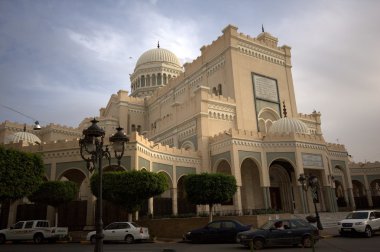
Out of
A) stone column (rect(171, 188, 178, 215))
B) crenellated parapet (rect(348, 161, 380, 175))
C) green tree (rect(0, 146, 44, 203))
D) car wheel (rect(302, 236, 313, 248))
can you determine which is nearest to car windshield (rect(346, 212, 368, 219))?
car wheel (rect(302, 236, 313, 248))

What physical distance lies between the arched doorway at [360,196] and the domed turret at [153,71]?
31.9 metres

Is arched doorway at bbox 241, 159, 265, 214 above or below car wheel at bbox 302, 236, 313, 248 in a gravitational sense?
above

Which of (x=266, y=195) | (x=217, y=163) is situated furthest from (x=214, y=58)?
(x=266, y=195)

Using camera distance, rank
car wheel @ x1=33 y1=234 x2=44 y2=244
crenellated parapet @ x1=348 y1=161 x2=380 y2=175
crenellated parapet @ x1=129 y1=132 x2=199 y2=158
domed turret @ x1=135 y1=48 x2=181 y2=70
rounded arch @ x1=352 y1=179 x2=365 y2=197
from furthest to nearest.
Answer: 1. domed turret @ x1=135 y1=48 x2=181 y2=70
2. rounded arch @ x1=352 y1=179 x2=365 y2=197
3. crenellated parapet @ x1=348 y1=161 x2=380 y2=175
4. crenellated parapet @ x1=129 y1=132 x2=199 y2=158
5. car wheel @ x1=33 y1=234 x2=44 y2=244

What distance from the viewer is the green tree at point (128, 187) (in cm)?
2122

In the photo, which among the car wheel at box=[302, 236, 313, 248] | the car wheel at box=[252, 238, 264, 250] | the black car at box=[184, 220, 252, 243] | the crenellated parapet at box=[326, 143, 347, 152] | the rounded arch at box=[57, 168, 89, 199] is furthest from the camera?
the crenellated parapet at box=[326, 143, 347, 152]

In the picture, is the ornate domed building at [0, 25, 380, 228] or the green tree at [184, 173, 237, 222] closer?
the green tree at [184, 173, 237, 222]

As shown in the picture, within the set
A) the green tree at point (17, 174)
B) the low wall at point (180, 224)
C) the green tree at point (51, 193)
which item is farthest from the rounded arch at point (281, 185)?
the green tree at point (17, 174)

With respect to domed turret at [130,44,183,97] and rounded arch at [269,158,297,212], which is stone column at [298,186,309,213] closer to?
rounded arch at [269,158,297,212]

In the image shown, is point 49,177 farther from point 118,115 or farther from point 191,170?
point 118,115

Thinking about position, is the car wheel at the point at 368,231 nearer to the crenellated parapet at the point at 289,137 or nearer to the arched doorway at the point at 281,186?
the crenellated parapet at the point at 289,137

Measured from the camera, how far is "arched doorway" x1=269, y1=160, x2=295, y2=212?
3278 centimetres

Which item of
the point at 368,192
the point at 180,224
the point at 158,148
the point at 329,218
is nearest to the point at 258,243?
the point at 180,224

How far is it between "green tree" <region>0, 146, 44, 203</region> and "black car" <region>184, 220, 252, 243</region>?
1048cm
